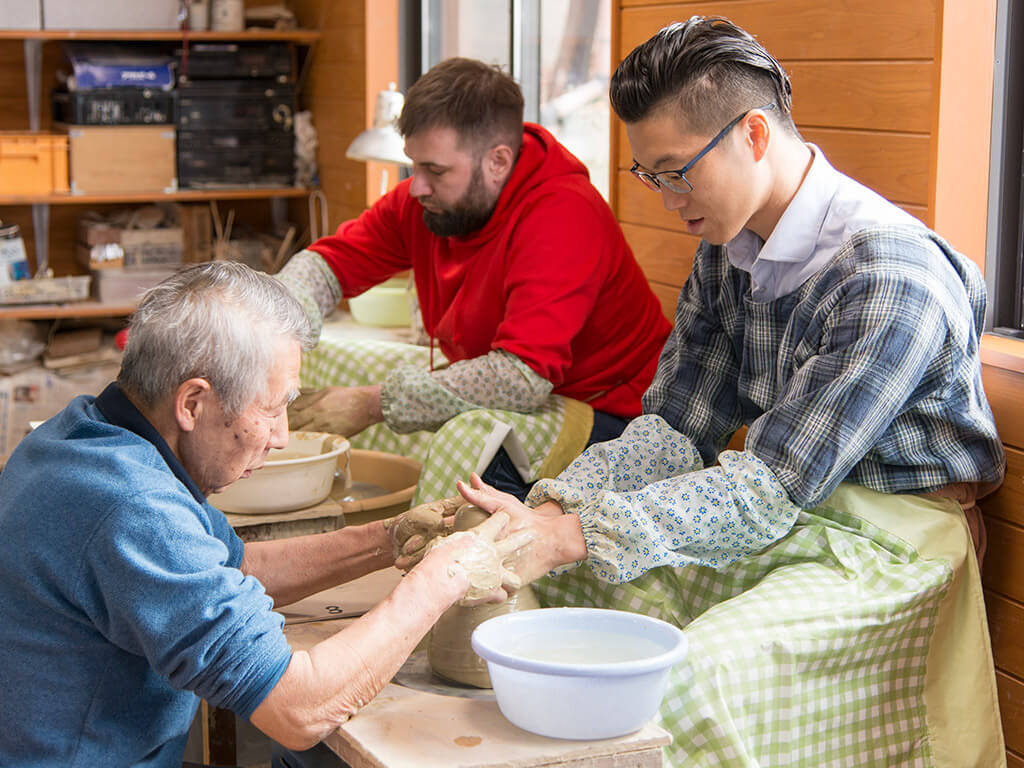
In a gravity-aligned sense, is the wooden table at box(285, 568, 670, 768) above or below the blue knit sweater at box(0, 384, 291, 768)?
below

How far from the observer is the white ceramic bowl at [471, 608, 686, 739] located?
1196mm

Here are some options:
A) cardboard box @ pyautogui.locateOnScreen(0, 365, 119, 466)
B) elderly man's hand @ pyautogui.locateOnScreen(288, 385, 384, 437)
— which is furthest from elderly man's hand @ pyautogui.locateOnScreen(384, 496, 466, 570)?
cardboard box @ pyautogui.locateOnScreen(0, 365, 119, 466)

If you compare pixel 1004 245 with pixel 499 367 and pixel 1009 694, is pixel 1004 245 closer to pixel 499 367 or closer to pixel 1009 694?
pixel 1009 694

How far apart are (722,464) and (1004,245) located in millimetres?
667

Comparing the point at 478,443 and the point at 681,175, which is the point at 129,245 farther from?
the point at 681,175

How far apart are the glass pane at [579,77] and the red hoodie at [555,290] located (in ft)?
2.21

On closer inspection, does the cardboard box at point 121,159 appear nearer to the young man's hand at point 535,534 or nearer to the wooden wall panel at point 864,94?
the wooden wall panel at point 864,94

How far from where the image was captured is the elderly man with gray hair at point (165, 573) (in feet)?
3.90

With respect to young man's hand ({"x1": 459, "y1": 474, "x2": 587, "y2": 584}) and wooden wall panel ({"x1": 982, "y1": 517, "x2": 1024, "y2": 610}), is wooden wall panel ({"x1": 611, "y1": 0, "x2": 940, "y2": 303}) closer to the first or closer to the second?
wooden wall panel ({"x1": 982, "y1": 517, "x2": 1024, "y2": 610})

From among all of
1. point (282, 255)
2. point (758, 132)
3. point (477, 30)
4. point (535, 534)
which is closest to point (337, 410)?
point (535, 534)

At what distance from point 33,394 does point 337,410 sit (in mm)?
2325

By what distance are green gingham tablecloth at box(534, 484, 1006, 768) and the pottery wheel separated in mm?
219

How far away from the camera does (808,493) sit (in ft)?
5.10

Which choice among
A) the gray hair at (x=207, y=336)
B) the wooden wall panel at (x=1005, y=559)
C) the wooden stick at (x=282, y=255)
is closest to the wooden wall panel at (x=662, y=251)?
the wooden wall panel at (x=1005, y=559)
